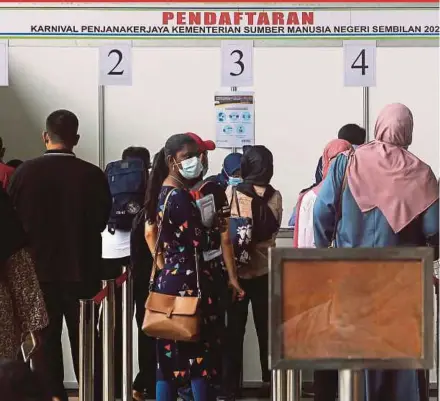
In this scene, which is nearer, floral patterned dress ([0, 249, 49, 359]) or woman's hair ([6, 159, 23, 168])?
floral patterned dress ([0, 249, 49, 359])

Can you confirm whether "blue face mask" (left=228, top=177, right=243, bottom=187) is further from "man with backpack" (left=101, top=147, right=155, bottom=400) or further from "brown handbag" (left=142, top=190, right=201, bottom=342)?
"brown handbag" (left=142, top=190, right=201, bottom=342)

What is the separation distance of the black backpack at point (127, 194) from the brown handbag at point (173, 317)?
1257 mm

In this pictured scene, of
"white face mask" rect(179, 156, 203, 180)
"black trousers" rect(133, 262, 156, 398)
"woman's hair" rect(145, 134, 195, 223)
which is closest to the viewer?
"white face mask" rect(179, 156, 203, 180)

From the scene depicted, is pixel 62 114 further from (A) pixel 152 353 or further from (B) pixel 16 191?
(A) pixel 152 353

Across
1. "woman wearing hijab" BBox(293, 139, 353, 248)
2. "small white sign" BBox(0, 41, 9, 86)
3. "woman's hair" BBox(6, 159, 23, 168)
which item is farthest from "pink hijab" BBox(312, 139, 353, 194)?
"small white sign" BBox(0, 41, 9, 86)

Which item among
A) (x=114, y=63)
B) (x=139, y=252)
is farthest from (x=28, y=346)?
(x=114, y=63)

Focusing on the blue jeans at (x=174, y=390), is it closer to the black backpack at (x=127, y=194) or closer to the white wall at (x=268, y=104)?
the black backpack at (x=127, y=194)

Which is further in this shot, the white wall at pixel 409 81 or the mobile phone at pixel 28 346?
the white wall at pixel 409 81

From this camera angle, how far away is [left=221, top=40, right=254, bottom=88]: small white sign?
19.6 ft

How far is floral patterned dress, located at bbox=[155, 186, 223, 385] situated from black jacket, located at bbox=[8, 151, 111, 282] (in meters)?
0.55

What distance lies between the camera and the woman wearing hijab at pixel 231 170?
564cm

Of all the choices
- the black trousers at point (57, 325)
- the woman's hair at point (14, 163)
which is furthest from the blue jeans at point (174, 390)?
the woman's hair at point (14, 163)

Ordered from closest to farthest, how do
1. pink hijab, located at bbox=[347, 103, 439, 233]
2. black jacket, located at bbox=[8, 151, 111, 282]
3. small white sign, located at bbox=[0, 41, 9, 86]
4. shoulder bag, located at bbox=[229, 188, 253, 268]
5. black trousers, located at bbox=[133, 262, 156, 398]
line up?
pink hijab, located at bbox=[347, 103, 439, 233] → black jacket, located at bbox=[8, 151, 111, 282] → shoulder bag, located at bbox=[229, 188, 253, 268] → black trousers, located at bbox=[133, 262, 156, 398] → small white sign, located at bbox=[0, 41, 9, 86]

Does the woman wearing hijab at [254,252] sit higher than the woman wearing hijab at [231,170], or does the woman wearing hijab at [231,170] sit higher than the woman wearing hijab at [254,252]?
the woman wearing hijab at [231,170]
